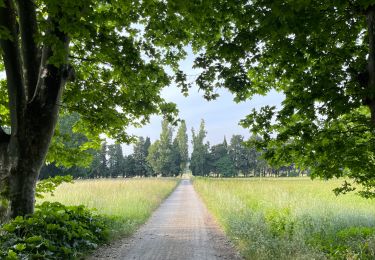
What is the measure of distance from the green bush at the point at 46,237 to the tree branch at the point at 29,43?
279cm

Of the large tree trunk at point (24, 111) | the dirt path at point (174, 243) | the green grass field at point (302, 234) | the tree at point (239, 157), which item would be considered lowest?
the dirt path at point (174, 243)

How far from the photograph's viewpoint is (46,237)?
25.7 ft

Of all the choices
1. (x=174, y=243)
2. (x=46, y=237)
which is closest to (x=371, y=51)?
(x=174, y=243)

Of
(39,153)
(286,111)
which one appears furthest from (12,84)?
(286,111)

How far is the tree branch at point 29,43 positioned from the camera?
8.00 m

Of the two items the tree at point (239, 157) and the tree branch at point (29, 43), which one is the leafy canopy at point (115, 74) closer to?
the tree branch at point (29, 43)

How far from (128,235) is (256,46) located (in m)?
7.02

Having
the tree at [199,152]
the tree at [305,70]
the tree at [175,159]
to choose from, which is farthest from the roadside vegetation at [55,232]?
the tree at [199,152]

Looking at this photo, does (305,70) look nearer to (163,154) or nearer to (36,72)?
(36,72)

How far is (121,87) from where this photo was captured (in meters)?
11.0

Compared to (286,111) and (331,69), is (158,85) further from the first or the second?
(331,69)

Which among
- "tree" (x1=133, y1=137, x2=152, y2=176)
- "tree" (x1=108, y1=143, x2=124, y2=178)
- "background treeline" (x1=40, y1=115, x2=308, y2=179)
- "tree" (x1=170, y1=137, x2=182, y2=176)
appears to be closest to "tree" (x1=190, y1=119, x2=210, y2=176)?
"background treeline" (x1=40, y1=115, x2=308, y2=179)

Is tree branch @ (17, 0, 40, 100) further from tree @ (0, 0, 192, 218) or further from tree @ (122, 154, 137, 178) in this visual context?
tree @ (122, 154, 137, 178)

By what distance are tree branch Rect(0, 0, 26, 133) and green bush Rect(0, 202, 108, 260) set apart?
6.84 feet
